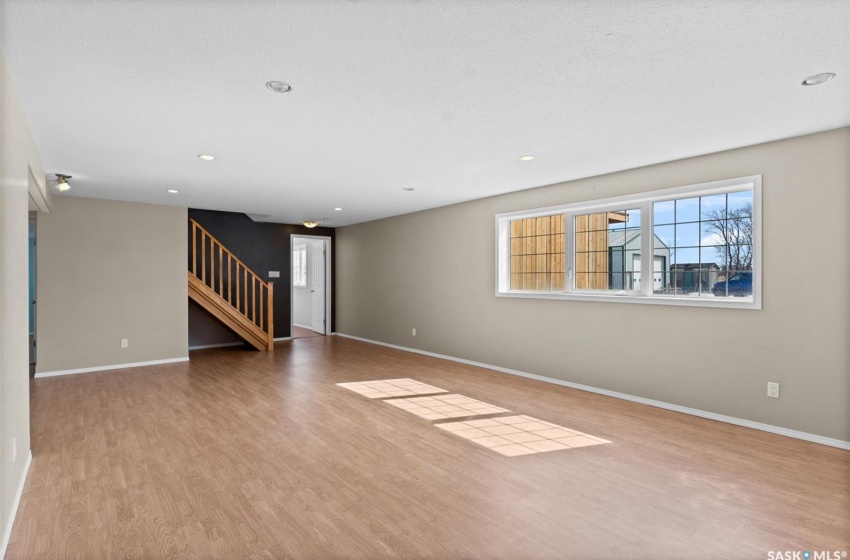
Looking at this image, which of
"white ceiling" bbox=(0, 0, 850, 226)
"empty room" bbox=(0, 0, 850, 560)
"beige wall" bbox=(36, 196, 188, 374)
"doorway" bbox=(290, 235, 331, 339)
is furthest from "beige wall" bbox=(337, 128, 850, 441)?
"beige wall" bbox=(36, 196, 188, 374)

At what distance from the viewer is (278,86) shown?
102 inches

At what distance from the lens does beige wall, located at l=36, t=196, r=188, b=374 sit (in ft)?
19.1

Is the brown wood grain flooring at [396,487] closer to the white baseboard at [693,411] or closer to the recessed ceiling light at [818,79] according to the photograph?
the white baseboard at [693,411]

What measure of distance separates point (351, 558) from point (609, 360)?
12.0 ft

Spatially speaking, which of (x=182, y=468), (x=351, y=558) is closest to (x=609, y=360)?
(x=351, y=558)

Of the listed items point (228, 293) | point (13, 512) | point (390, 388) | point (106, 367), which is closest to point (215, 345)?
point (228, 293)

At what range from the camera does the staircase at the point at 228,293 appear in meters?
7.29

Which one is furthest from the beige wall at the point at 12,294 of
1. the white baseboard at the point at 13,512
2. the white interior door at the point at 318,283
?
the white interior door at the point at 318,283

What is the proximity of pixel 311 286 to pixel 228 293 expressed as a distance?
2662 mm

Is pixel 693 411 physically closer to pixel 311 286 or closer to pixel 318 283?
pixel 318 283

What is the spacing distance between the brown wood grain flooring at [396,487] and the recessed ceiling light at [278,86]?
7.90ft

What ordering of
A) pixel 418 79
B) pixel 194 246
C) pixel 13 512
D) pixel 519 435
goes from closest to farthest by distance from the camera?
1. pixel 13 512
2. pixel 418 79
3. pixel 519 435
4. pixel 194 246

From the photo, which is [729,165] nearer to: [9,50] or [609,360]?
[609,360]

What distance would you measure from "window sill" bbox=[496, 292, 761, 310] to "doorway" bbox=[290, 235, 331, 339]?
17.4ft
